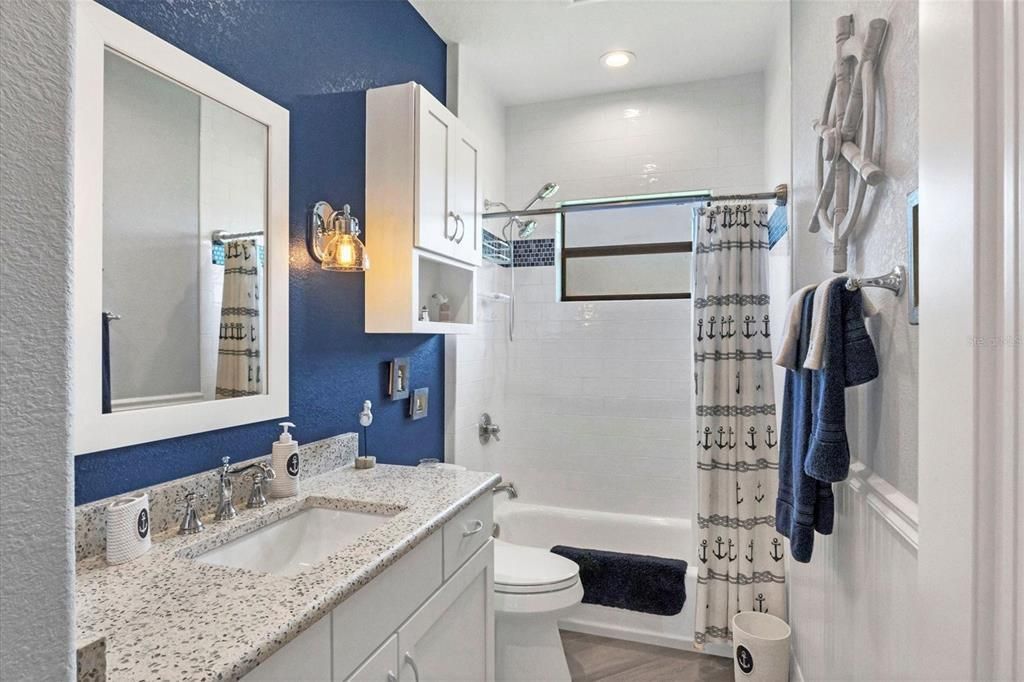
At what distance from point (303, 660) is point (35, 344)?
722 millimetres

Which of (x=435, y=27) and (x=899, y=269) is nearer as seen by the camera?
(x=899, y=269)

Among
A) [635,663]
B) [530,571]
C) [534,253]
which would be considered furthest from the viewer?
[534,253]

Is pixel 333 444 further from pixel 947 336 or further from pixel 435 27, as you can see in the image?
pixel 435 27

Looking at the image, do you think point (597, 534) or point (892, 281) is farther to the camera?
point (597, 534)

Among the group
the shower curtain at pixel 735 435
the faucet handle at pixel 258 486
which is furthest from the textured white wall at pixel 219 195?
the shower curtain at pixel 735 435

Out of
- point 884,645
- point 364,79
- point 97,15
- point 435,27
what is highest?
point 435,27

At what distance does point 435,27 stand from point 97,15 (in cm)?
168

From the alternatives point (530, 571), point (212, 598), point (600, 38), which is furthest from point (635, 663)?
point (600, 38)

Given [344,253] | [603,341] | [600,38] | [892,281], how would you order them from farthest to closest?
[603,341] < [600,38] < [344,253] < [892,281]

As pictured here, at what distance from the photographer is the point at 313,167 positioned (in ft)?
5.60

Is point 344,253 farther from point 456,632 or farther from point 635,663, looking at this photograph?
point 635,663

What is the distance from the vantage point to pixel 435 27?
2471 mm

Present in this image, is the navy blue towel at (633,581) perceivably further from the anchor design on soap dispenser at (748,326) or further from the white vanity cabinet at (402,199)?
the white vanity cabinet at (402,199)

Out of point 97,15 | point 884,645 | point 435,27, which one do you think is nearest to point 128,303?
point 97,15
